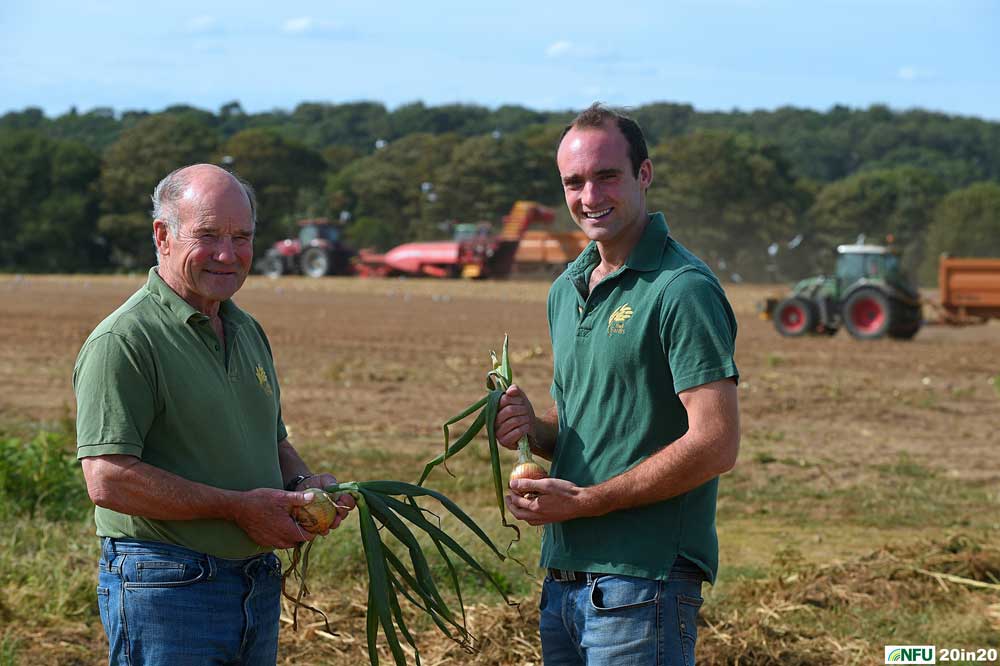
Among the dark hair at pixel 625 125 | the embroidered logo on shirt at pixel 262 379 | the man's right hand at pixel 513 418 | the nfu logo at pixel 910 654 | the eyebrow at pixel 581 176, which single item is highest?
the dark hair at pixel 625 125

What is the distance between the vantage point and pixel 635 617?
2.99 m

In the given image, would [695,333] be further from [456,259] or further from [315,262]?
[315,262]

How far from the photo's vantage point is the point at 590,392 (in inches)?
123

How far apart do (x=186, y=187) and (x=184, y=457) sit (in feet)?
2.24

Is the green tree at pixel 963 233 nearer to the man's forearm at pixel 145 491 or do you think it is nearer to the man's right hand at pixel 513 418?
the man's right hand at pixel 513 418

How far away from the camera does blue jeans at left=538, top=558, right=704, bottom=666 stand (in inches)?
117

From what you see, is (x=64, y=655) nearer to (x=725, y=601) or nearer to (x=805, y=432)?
(x=725, y=601)

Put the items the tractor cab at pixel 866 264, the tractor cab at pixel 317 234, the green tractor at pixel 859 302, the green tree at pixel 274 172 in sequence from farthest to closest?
the green tree at pixel 274 172, the tractor cab at pixel 317 234, the tractor cab at pixel 866 264, the green tractor at pixel 859 302

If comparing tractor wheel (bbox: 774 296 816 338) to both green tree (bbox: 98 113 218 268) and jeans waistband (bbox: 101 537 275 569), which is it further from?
green tree (bbox: 98 113 218 268)

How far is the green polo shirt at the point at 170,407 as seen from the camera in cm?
289

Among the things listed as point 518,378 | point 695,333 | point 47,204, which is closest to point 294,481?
point 695,333

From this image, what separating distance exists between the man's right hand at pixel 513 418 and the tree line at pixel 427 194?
43.0 m

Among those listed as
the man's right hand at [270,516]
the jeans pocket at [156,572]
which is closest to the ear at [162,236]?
the man's right hand at [270,516]

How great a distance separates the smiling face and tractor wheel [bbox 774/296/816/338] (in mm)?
18667
